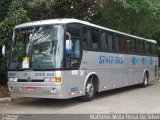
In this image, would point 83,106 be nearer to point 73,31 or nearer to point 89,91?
point 89,91

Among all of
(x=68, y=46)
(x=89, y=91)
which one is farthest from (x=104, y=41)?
(x=68, y=46)

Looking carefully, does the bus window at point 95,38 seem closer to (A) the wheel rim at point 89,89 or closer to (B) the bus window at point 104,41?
(B) the bus window at point 104,41

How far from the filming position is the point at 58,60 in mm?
11258

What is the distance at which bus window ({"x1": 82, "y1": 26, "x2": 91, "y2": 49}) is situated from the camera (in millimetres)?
12734

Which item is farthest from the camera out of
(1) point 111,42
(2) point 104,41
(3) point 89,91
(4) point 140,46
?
(4) point 140,46

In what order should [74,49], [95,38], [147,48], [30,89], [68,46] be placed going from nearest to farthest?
[68,46], [30,89], [74,49], [95,38], [147,48]

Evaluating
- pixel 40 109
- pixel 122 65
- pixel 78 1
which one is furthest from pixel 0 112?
pixel 78 1

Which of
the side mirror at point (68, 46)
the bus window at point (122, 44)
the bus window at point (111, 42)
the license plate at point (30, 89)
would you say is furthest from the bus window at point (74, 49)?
the bus window at point (122, 44)

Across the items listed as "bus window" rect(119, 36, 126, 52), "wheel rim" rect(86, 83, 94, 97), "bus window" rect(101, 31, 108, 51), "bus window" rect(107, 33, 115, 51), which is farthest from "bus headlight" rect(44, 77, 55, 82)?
"bus window" rect(119, 36, 126, 52)

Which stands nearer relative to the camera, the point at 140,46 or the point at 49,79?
the point at 49,79

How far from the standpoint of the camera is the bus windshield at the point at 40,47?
11352 mm

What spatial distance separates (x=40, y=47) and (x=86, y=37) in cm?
205

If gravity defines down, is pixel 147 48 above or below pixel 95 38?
below

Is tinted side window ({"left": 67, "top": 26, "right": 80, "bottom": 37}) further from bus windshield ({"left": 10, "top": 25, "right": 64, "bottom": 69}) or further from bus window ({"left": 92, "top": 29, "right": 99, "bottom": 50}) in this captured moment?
bus window ({"left": 92, "top": 29, "right": 99, "bottom": 50})
